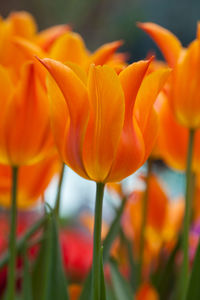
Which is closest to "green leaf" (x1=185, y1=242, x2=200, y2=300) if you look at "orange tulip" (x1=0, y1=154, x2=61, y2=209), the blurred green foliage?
"orange tulip" (x1=0, y1=154, x2=61, y2=209)

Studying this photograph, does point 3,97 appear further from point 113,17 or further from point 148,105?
point 113,17

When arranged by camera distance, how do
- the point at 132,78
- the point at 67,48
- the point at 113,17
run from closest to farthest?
the point at 132,78, the point at 67,48, the point at 113,17

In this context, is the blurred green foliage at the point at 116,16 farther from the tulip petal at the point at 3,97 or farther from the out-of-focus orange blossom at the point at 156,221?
the tulip petal at the point at 3,97

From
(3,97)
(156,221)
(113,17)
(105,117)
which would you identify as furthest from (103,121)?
(113,17)

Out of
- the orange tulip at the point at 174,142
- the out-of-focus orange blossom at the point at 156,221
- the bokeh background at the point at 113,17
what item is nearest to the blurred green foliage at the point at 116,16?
the bokeh background at the point at 113,17

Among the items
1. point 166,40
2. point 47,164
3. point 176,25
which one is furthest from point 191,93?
point 176,25
